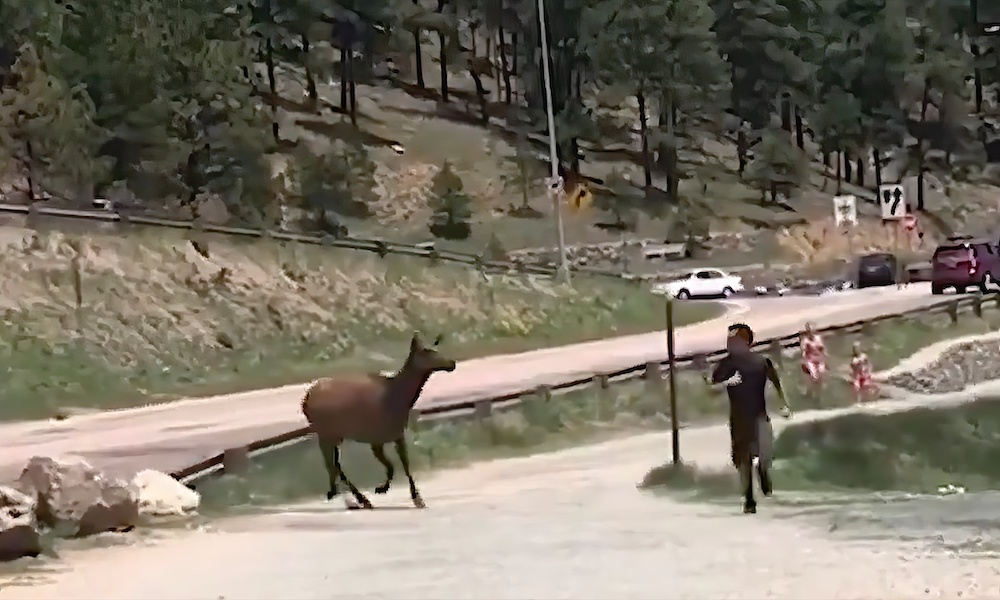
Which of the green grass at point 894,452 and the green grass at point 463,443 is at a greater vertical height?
the green grass at point 463,443

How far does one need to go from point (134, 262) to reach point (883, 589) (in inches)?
213

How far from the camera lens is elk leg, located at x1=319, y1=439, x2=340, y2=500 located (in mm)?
5832

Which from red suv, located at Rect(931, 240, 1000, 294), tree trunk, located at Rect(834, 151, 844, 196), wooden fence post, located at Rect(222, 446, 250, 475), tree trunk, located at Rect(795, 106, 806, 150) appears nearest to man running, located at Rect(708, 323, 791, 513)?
wooden fence post, located at Rect(222, 446, 250, 475)

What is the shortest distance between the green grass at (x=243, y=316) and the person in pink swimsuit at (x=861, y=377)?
1512 mm

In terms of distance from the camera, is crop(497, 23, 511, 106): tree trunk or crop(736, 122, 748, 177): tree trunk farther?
crop(736, 122, 748, 177): tree trunk

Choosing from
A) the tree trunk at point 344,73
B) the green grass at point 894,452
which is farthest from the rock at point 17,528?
the tree trunk at point 344,73

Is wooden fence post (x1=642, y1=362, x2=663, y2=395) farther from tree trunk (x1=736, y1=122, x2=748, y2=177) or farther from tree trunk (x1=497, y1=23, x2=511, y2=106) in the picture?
tree trunk (x1=497, y1=23, x2=511, y2=106)

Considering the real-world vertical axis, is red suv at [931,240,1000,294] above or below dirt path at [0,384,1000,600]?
above

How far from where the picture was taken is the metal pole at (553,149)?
9258mm

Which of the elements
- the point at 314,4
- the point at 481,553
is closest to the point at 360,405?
the point at 481,553

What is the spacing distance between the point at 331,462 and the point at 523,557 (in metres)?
1.55

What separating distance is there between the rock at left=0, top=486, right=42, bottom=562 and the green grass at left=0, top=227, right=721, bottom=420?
1.60m

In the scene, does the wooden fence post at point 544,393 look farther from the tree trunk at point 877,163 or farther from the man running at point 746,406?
the tree trunk at point 877,163

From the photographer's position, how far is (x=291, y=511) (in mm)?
5609
